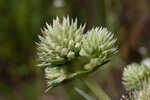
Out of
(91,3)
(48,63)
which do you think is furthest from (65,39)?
(91,3)

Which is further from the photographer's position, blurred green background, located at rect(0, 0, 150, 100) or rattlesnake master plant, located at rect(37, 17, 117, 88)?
blurred green background, located at rect(0, 0, 150, 100)

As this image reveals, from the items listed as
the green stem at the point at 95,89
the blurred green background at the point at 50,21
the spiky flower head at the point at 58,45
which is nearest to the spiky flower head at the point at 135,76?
the green stem at the point at 95,89

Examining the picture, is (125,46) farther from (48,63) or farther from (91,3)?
(48,63)

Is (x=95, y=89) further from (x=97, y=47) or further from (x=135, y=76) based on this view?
(x=135, y=76)

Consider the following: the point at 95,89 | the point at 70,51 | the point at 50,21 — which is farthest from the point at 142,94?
the point at 50,21

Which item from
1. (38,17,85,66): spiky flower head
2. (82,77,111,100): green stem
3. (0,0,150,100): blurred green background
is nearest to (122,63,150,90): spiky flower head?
(82,77,111,100): green stem

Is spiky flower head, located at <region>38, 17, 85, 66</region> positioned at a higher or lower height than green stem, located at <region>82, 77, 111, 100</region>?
higher

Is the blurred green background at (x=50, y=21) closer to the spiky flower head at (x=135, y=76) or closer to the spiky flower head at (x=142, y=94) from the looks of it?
the spiky flower head at (x=135, y=76)

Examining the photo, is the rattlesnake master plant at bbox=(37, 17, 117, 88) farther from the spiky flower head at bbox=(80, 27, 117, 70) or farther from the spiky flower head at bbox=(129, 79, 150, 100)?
the spiky flower head at bbox=(129, 79, 150, 100)
